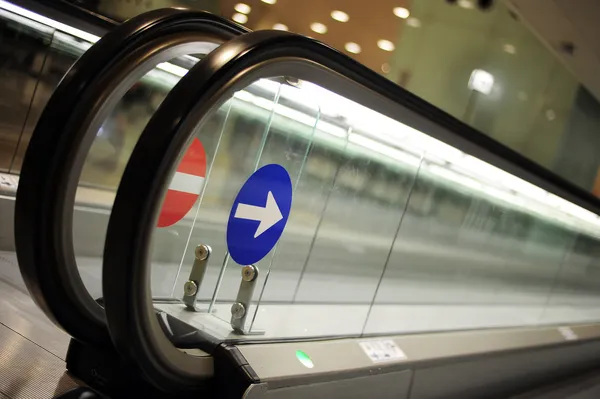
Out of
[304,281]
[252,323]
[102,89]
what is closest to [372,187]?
[304,281]

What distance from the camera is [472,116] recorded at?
660cm

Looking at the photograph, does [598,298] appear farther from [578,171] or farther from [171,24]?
[171,24]

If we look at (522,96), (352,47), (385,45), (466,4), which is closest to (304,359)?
(352,47)

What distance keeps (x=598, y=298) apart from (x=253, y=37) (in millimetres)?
7599

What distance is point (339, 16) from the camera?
18.9ft

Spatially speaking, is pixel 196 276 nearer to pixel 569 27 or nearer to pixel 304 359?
pixel 304 359

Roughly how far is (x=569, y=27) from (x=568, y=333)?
11.6 feet

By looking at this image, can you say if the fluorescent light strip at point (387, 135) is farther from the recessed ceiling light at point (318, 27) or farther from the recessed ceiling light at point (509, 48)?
the recessed ceiling light at point (509, 48)

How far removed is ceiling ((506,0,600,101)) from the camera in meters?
6.54

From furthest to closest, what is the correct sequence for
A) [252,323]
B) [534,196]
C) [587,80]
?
[587,80]
[534,196]
[252,323]

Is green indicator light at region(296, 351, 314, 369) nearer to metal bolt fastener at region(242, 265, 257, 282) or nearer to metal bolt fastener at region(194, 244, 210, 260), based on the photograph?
metal bolt fastener at region(242, 265, 257, 282)

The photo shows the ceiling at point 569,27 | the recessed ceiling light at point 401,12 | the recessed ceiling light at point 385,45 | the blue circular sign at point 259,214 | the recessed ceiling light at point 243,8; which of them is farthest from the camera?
the ceiling at point 569,27

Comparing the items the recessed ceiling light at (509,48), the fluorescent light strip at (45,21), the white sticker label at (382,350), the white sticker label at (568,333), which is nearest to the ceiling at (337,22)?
the fluorescent light strip at (45,21)

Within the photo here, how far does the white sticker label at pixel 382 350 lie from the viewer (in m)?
2.89
